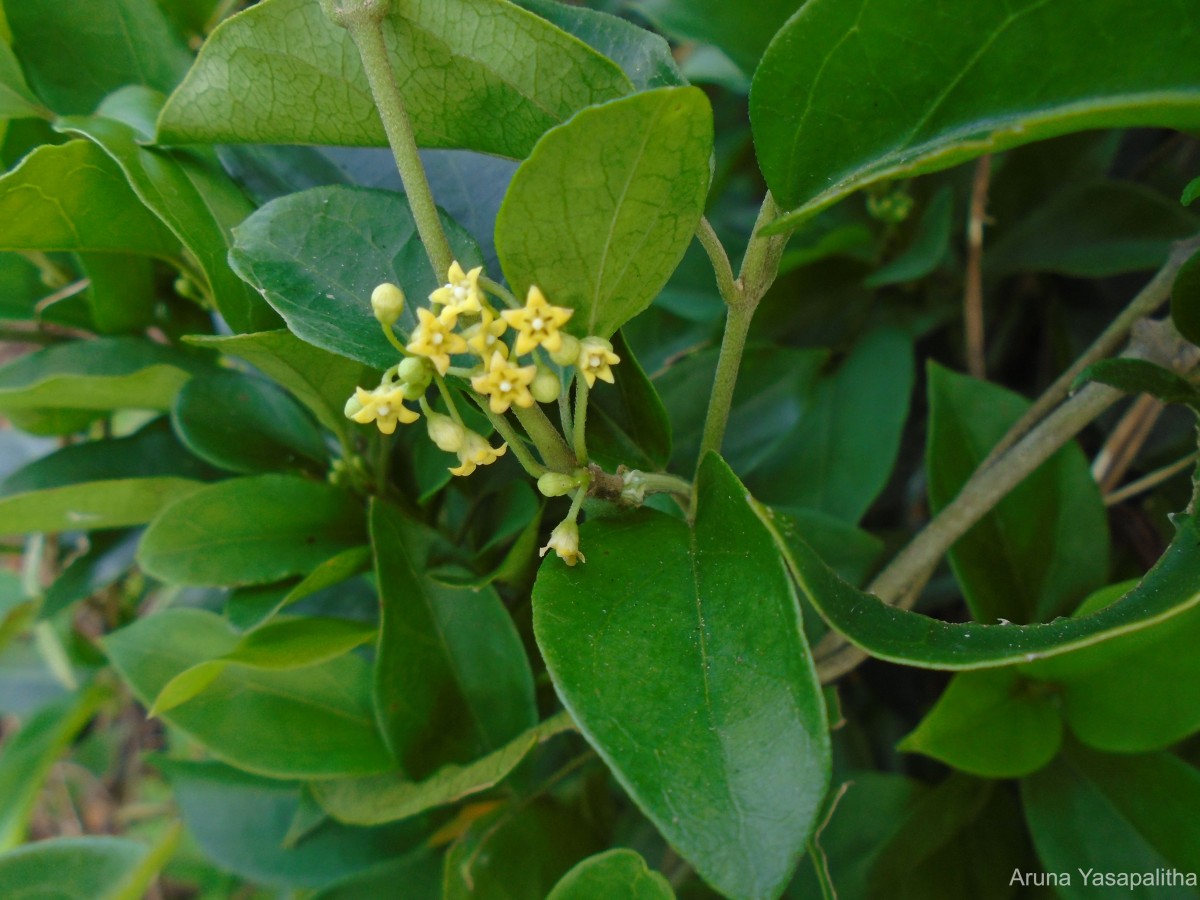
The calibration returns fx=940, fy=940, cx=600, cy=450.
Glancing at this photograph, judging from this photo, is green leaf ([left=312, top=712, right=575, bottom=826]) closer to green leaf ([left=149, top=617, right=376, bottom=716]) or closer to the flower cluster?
green leaf ([left=149, top=617, right=376, bottom=716])

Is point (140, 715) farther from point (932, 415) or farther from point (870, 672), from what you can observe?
point (932, 415)

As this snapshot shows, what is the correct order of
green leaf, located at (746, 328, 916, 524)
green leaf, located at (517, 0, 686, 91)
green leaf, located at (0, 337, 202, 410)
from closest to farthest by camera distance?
green leaf, located at (517, 0, 686, 91)
green leaf, located at (0, 337, 202, 410)
green leaf, located at (746, 328, 916, 524)

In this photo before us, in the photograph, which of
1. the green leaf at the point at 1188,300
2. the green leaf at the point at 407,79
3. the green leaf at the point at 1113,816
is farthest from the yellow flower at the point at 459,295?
the green leaf at the point at 1113,816

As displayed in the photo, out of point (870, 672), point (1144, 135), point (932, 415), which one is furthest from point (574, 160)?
point (1144, 135)

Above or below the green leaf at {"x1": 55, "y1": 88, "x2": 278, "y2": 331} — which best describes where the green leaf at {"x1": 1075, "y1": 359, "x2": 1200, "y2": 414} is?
below

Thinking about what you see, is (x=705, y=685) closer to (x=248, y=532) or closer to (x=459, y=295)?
(x=459, y=295)

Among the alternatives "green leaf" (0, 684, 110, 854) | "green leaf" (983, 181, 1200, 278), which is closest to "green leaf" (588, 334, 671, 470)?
"green leaf" (983, 181, 1200, 278)

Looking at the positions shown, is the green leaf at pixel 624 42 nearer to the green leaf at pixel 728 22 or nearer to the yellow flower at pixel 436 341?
the yellow flower at pixel 436 341
